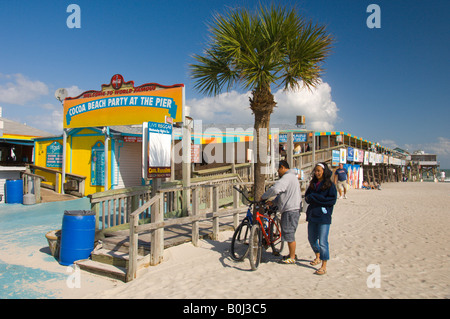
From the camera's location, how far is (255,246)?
5.07 m

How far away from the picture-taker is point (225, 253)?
6.04 metres

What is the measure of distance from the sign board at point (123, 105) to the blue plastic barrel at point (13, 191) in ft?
10.2

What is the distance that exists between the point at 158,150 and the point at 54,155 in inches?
438

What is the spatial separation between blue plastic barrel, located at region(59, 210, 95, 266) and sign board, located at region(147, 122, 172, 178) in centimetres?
139

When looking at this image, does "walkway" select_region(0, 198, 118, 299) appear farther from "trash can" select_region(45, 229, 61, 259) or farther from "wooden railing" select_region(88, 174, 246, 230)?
"wooden railing" select_region(88, 174, 246, 230)

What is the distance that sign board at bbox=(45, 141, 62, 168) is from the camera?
49.4 feet

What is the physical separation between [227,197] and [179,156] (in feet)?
16.9

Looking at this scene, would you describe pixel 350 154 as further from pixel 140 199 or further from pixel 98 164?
pixel 140 199

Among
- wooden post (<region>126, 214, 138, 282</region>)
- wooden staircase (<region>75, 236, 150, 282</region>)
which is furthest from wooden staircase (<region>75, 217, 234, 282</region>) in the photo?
wooden post (<region>126, 214, 138, 282</region>)

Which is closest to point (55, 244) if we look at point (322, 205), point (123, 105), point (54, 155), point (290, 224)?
point (290, 224)

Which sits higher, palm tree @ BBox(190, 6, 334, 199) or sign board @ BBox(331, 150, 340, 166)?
palm tree @ BBox(190, 6, 334, 199)

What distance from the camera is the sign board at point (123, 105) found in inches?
376
